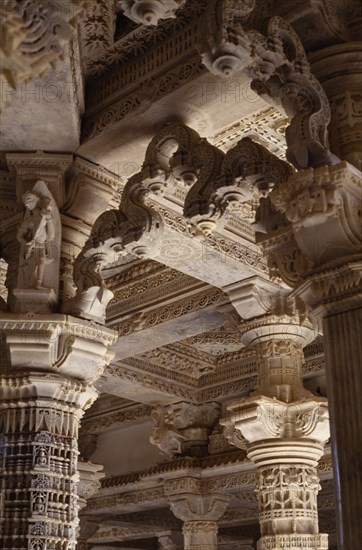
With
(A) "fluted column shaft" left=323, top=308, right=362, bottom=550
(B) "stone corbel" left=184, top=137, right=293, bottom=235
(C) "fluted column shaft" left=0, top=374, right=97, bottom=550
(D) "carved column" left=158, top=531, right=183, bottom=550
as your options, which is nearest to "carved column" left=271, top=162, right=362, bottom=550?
(A) "fluted column shaft" left=323, top=308, right=362, bottom=550

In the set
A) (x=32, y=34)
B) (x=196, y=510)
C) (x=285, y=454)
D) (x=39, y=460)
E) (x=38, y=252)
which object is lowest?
(x=39, y=460)

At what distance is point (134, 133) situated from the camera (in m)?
6.12

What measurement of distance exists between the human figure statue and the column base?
295cm

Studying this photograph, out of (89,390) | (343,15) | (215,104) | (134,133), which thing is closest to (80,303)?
(89,390)

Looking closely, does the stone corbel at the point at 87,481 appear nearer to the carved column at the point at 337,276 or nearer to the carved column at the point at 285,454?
the carved column at the point at 285,454

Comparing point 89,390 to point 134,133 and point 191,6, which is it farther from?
point 191,6

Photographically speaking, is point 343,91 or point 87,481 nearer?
point 343,91

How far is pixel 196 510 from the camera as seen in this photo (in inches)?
433

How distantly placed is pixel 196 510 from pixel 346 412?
7332mm

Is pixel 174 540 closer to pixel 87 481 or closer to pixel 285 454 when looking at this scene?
pixel 87 481

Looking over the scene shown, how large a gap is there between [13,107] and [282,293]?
3193 mm

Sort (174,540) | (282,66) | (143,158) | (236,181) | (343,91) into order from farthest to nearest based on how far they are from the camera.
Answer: (174,540) → (143,158) → (236,181) → (343,91) → (282,66)

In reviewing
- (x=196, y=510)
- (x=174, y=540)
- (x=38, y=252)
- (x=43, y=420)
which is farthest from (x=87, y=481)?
(x=38, y=252)

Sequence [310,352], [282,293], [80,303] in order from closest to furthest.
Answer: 1. [80,303]
2. [282,293]
3. [310,352]
